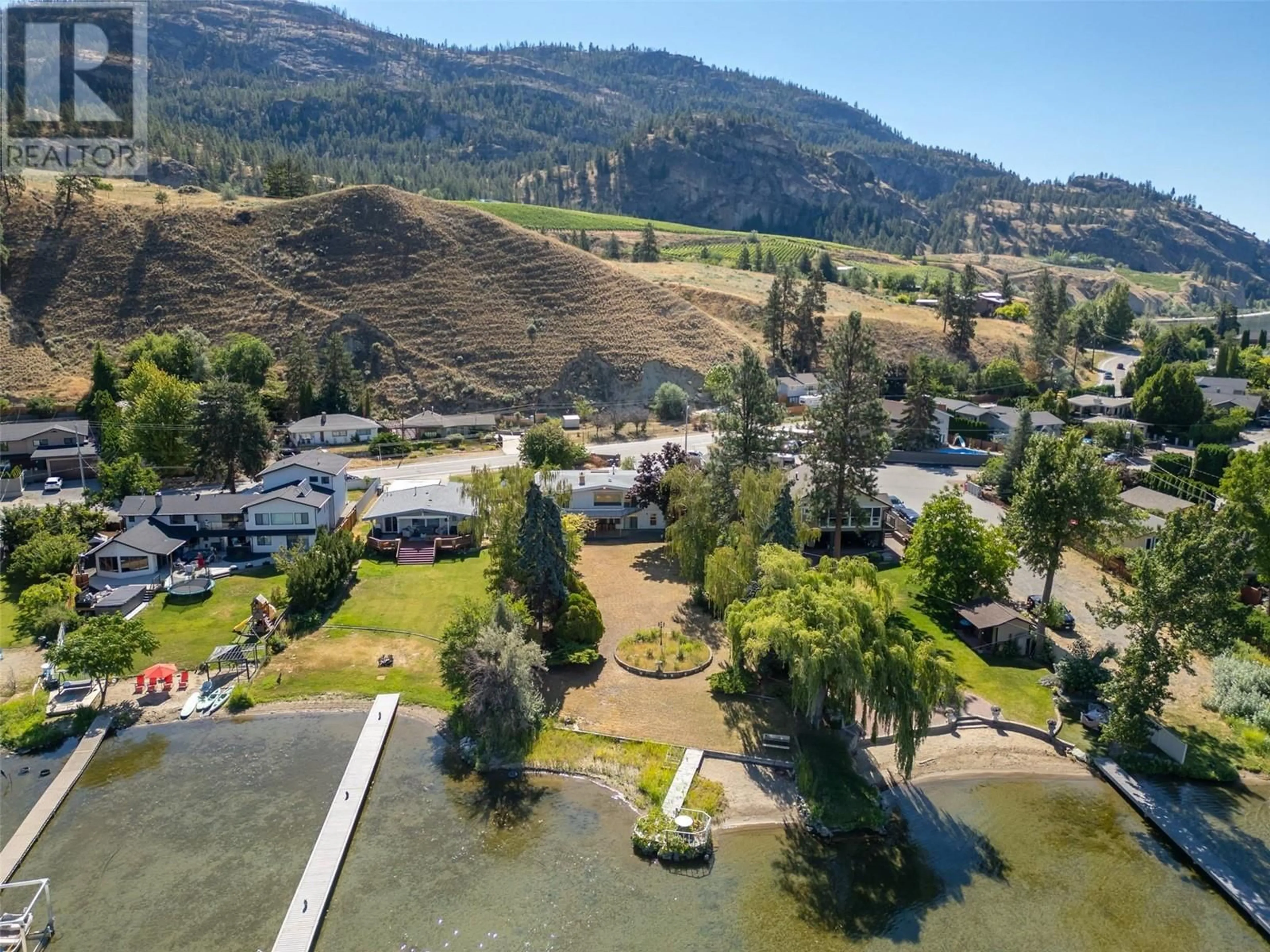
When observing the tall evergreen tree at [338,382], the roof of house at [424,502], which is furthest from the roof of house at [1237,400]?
the tall evergreen tree at [338,382]

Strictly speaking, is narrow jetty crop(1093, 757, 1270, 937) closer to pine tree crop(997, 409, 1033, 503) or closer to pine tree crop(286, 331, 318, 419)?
pine tree crop(997, 409, 1033, 503)

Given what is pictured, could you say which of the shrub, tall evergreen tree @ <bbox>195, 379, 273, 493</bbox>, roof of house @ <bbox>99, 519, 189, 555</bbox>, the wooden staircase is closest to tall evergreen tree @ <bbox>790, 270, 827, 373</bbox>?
the wooden staircase

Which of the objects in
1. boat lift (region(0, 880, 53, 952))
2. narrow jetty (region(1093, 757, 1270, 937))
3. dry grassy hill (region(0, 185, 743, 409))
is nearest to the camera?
boat lift (region(0, 880, 53, 952))

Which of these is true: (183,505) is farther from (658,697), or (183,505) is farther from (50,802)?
(658,697)

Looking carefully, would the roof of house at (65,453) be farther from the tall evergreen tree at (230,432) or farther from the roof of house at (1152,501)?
the roof of house at (1152,501)

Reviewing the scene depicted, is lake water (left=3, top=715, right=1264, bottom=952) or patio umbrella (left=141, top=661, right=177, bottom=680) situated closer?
lake water (left=3, top=715, right=1264, bottom=952)

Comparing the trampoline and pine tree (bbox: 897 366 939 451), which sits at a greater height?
pine tree (bbox: 897 366 939 451)
